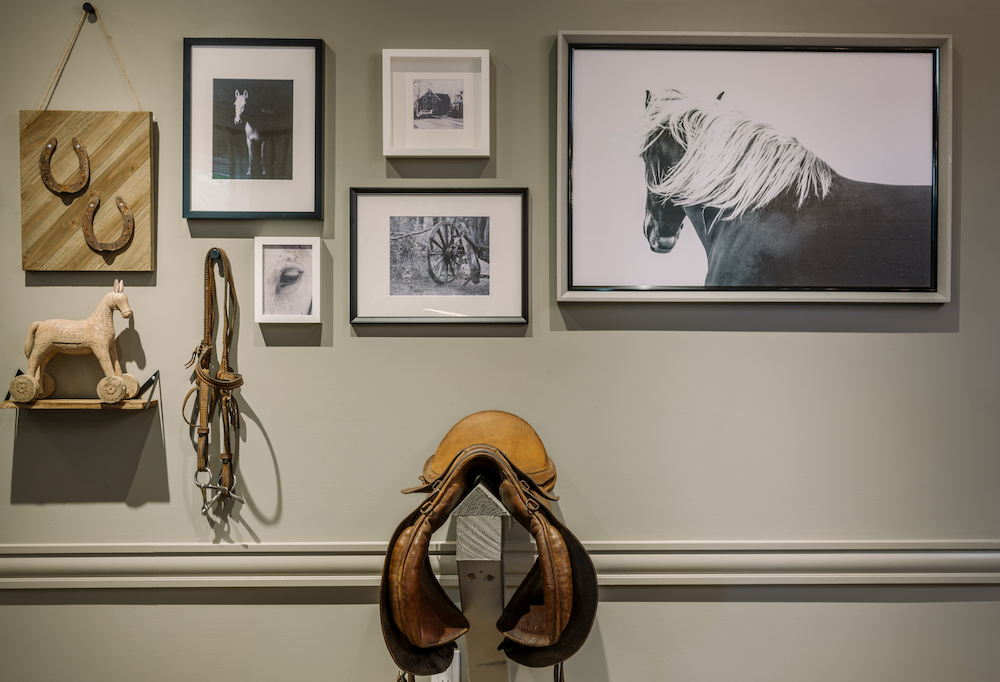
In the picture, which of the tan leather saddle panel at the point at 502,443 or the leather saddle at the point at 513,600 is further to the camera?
the tan leather saddle panel at the point at 502,443

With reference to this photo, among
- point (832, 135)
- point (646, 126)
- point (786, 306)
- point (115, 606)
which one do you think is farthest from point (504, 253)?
point (115, 606)

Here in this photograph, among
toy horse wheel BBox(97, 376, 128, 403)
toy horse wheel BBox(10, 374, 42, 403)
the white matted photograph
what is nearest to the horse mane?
the white matted photograph

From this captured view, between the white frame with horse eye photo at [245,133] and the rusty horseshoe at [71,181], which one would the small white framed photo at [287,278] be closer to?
the white frame with horse eye photo at [245,133]

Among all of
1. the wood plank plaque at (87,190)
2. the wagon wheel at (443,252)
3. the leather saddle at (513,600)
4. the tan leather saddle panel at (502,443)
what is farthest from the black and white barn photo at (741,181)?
the wood plank plaque at (87,190)

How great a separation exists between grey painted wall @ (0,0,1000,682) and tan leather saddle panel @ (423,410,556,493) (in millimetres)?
109

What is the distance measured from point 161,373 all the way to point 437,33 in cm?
109

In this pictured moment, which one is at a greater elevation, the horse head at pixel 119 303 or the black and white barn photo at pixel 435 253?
the black and white barn photo at pixel 435 253

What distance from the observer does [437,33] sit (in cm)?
136

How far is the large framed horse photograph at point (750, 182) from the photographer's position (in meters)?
1.36

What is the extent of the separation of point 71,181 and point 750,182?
5.49 feet

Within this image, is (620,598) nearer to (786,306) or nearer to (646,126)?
(786,306)

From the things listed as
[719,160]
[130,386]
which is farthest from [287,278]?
[719,160]

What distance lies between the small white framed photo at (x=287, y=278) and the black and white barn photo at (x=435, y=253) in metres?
0.19

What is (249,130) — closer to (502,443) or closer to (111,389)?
(111,389)
